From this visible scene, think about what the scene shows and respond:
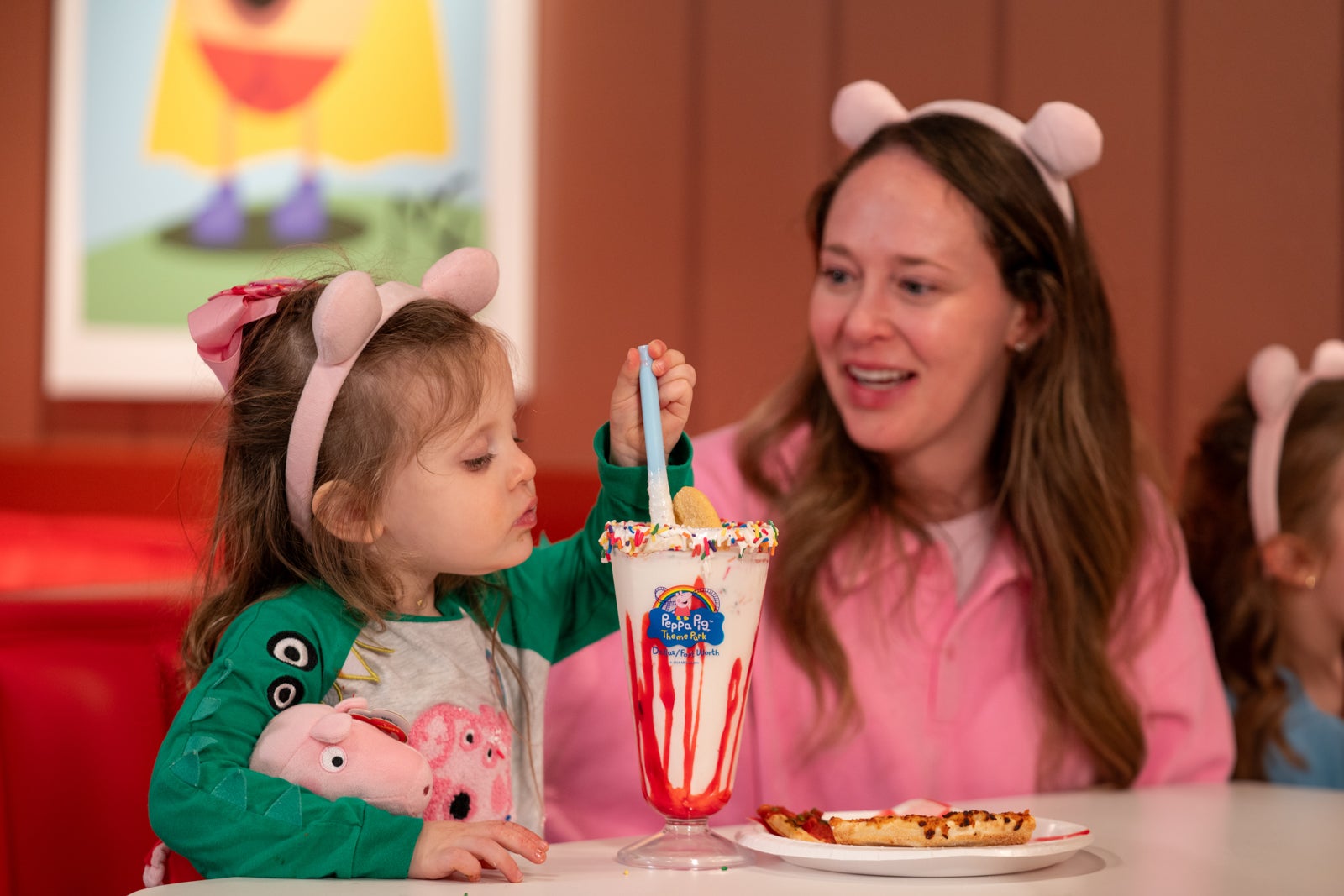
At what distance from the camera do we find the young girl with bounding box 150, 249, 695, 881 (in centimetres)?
105

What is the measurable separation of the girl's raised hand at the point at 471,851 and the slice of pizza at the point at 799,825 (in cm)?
19

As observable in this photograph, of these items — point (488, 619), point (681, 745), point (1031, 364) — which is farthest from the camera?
point (1031, 364)

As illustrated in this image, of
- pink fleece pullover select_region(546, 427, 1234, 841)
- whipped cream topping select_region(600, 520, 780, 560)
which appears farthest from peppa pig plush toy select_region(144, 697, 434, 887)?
pink fleece pullover select_region(546, 427, 1234, 841)

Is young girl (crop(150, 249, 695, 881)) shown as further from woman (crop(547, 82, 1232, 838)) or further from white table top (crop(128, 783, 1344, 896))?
woman (crop(547, 82, 1232, 838))

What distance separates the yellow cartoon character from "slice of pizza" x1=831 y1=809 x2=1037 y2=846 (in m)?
1.97

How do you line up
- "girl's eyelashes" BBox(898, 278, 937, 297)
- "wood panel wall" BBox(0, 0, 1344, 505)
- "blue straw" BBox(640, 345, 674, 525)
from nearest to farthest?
"blue straw" BBox(640, 345, 674, 525) → "girl's eyelashes" BBox(898, 278, 937, 297) → "wood panel wall" BBox(0, 0, 1344, 505)

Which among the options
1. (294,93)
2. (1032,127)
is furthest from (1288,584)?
(294,93)

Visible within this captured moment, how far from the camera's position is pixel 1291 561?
1.97 meters

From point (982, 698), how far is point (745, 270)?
56.4 inches

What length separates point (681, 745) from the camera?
964 millimetres

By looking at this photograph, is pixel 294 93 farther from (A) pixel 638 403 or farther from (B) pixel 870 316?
(A) pixel 638 403

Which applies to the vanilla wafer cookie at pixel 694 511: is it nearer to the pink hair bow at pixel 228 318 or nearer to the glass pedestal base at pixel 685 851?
the glass pedestal base at pixel 685 851

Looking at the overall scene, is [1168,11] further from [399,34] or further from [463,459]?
[463,459]

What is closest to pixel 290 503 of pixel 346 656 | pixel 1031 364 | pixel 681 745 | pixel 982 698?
pixel 346 656
